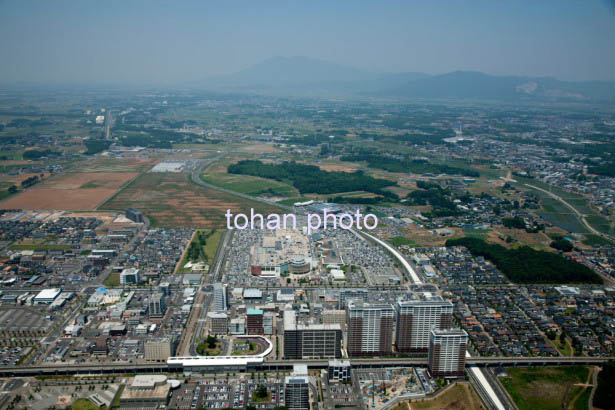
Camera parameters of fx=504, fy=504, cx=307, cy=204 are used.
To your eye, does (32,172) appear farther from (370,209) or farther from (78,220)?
(370,209)

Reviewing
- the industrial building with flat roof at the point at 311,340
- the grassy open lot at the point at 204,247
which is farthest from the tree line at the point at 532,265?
the grassy open lot at the point at 204,247

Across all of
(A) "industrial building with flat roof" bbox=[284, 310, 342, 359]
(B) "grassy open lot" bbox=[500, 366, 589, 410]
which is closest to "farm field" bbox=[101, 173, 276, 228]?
(A) "industrial building with flat roof" bbox=[284, 310, 342, 359]

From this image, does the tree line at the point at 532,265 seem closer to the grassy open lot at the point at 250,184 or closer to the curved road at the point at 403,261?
the curved road at the point at 403,261

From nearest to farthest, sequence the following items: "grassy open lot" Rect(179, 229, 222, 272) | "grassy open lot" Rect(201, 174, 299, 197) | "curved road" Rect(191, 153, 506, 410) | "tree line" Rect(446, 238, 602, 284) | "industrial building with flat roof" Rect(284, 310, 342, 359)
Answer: "curved road" Rect(191, 153, 506, 410) < "industrial building with flat roof" Rect(284, 310, 342, 359) < "tree line" Rect(446, 238, 602, 284) < "grassy open lot" Rect(179, 229, 222, 272) < "grassy open lot" Rect(201, 174, 299, 197)

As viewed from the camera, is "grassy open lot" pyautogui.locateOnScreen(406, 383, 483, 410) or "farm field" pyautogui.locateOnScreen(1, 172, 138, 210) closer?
"grassy open lot" pyautogui.locateOnScreen(406, 383, 483, 410)

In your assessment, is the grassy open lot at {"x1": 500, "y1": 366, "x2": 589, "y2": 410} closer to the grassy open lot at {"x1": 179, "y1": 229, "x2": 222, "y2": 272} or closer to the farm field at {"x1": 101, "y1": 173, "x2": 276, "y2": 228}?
the grassy open lot at {"x1": 179, "y1": 229, "x2": 222, "y2": 272}
